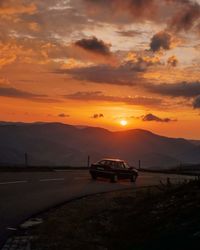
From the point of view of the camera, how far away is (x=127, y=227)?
1184cm

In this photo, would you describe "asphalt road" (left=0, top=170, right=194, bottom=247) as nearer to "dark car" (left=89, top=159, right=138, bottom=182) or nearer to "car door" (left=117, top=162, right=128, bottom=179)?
"dark car" (left=89, top=159, right=138, bottom=182)

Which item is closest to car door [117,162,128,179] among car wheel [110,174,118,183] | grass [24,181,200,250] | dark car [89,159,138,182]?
dark car [89,159,138,182]

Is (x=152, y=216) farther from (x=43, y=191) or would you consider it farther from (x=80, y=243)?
(x=43, y=191)

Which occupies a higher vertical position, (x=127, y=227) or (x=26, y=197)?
(x=26, y=197)

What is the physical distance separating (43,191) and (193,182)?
8274 mm

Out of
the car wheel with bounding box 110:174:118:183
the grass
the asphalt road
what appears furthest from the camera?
the car wheel with bounding box 110:174:118:183

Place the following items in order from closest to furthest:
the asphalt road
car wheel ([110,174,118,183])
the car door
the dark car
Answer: the asphalt road, car wheel ([110,174,118,183]), the dark car, the car door

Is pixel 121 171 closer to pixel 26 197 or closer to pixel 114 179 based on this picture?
pixel 114 179

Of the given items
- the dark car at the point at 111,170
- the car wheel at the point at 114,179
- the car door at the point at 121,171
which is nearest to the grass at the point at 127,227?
the car wheel at the point at 114,179

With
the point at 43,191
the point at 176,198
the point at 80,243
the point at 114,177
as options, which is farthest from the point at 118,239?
the point at 114,177

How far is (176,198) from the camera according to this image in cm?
1469

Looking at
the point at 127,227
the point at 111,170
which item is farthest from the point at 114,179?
the point at 127,227

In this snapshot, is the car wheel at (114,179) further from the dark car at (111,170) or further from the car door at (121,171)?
the car door at (121,171)

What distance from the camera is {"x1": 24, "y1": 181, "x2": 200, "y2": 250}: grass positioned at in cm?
902
